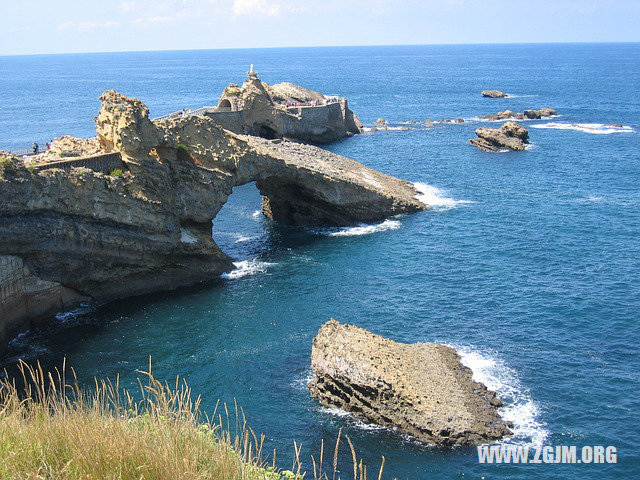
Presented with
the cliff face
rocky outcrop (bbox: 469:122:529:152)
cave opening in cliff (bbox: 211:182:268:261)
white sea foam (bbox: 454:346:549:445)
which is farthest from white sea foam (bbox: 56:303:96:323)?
rocky outcrop (bbox: 469:122:529:152)

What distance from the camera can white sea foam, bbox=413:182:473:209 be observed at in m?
65.9

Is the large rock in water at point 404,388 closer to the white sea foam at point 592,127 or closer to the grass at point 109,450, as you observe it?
the grass at point 109,450

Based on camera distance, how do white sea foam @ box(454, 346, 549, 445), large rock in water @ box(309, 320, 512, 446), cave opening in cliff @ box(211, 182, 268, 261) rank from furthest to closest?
cave opening in cliff @ box(211, 182, 268, 261) → white sea foam @ box(454, 346, 549, 445) → large rock in water @ box(309, 320, 512, 446)

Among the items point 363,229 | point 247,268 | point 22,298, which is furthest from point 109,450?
point 363,229

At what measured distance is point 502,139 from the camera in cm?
9375

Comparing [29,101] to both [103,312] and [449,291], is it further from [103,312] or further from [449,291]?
[449,291]

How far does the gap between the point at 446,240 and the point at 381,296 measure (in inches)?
527

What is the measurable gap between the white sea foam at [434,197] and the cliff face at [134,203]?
13.8 m

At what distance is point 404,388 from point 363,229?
3012 centimetres

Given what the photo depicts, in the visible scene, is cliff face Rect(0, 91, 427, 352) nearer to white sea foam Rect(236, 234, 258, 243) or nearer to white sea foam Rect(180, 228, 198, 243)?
white sea foam Rect(180, 228, 198, 243)

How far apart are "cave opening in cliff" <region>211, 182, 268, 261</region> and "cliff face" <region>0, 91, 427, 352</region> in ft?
16.7

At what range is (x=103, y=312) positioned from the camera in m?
42.2

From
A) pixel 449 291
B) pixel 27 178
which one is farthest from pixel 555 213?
pixel 27 178

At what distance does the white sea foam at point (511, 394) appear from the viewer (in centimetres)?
2838
